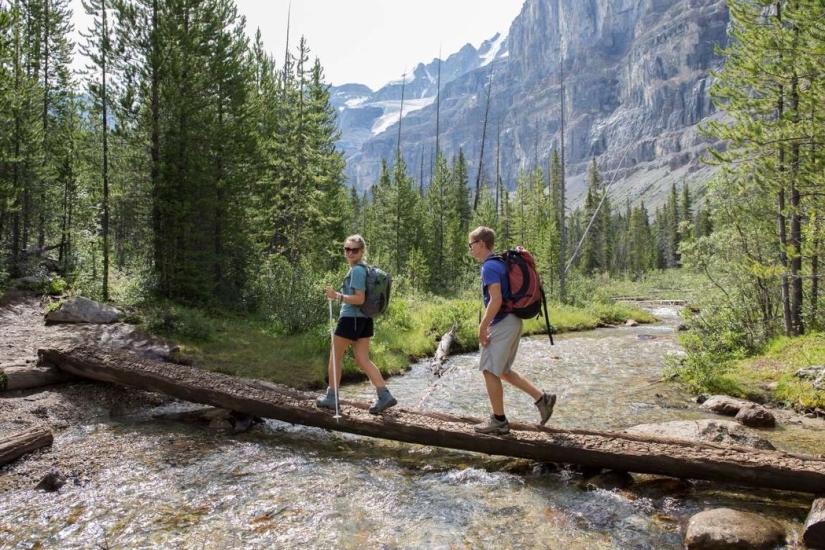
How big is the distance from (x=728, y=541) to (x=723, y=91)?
1353 centimetres

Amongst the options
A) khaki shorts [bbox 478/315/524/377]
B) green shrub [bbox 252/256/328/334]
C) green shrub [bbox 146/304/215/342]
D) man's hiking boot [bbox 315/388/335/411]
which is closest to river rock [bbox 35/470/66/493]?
man's hiking boot [bbox 315/388/335/411]

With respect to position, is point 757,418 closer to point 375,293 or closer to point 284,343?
point 375,293

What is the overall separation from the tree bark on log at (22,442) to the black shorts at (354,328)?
4076 mm

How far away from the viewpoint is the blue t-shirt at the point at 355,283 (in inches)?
274

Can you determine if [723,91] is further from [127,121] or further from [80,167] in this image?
[80,167]

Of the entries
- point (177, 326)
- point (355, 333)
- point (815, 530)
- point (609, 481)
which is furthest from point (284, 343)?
point (815, 530)

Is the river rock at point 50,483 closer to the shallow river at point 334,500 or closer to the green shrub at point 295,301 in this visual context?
the shallow river at point 334,500

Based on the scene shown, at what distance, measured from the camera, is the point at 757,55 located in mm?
13297

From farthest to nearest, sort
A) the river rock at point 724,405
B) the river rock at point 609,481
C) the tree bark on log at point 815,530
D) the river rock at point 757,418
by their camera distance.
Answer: the river rock at point 724,405 → the river rock at point 757,418 → the river rock at point 609,481 → the tree bark on log at point 815,530

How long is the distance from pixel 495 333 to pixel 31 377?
8.26m

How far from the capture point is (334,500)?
18.1ft

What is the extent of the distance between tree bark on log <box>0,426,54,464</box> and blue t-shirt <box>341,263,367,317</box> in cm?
427

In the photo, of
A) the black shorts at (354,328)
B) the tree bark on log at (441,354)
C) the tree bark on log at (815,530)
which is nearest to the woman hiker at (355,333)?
the black shorts at (354,328)

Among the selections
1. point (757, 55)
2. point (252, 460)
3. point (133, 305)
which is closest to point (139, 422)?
point (252, 460)
